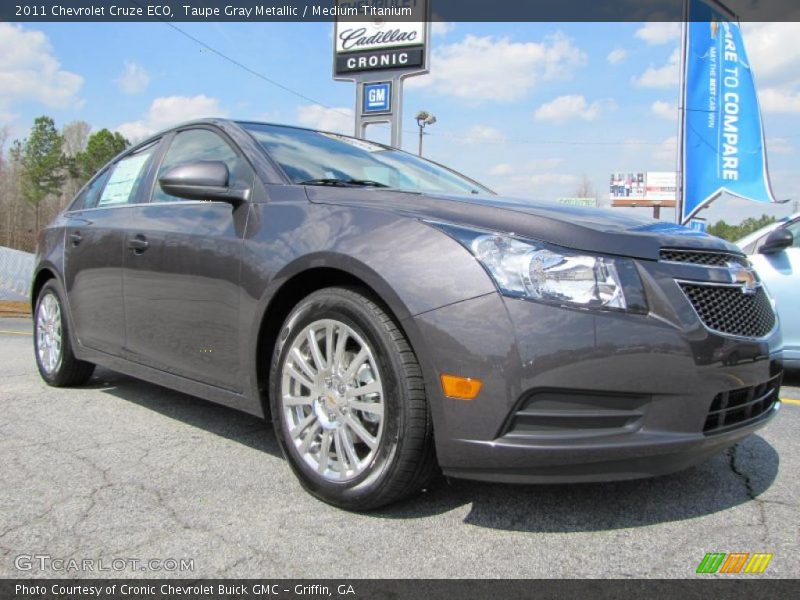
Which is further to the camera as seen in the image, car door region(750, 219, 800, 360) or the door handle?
car door region(750, 219, 800, 360)

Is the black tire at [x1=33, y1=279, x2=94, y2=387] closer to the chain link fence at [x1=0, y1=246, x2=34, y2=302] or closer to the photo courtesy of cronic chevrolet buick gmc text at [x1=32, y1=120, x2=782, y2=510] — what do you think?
the photo courtesy of cronic chevrolet buick gmc text at [x1=32, y1=120, x2=782, y2=510]

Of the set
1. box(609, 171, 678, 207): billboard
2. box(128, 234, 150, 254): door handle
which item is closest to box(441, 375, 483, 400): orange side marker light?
box(128, 234, 150, 254): door handle

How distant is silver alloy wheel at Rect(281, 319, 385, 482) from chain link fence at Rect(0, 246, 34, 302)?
2492cm

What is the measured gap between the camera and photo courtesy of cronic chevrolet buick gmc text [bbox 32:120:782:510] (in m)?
2.04

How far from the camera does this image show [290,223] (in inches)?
105

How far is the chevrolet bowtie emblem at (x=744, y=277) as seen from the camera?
241 cm

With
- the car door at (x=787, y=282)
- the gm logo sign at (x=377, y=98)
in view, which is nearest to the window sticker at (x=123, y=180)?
the car door at (x=787, y=282)

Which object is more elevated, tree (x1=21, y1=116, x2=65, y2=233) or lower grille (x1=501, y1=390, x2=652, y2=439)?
tree (x1=21, y1=116, x2=65, y2=233)

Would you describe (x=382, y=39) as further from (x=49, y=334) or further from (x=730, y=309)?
(x=730, y=309)

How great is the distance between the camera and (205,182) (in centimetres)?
286

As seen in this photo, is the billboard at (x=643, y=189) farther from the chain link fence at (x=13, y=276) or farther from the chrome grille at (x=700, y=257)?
the chrome grille at (x=700, y=257)

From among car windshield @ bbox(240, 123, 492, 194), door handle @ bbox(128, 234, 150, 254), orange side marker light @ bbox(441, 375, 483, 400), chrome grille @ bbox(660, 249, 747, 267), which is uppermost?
car windshield @ bbox(240, 123, 492, 194)
